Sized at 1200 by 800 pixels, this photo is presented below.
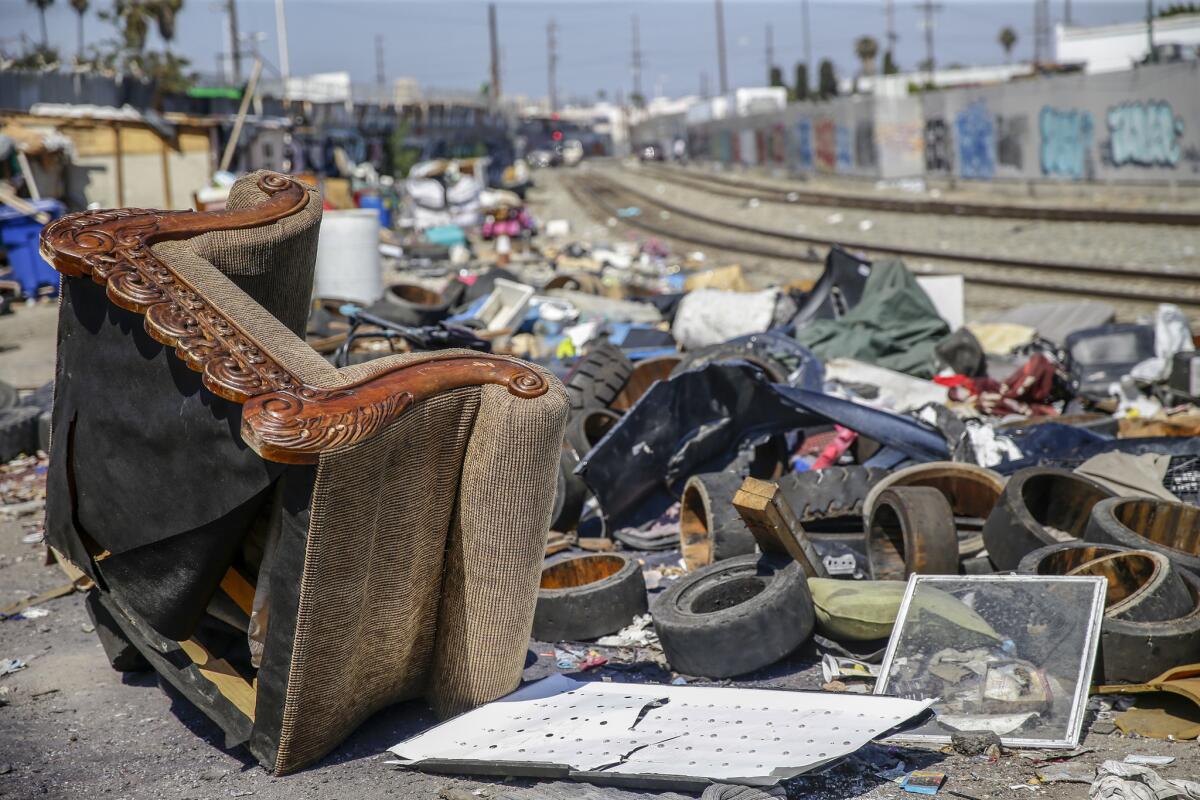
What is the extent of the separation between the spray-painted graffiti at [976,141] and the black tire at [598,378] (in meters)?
29.3

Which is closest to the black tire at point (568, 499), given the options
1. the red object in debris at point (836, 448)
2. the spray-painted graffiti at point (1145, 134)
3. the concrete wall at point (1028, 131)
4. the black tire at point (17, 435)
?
the red object in debris at point (836, 448)

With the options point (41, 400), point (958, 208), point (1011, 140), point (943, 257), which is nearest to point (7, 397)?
point (41, 400)

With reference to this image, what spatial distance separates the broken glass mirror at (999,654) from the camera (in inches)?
157

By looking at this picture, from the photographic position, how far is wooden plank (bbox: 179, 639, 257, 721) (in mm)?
3795

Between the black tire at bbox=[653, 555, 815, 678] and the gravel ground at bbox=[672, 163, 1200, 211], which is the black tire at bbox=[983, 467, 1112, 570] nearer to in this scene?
the black tire at bbox=[653, 555, 815, 678]

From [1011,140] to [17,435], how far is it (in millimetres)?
30354

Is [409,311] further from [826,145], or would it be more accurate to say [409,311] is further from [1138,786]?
[826,145]

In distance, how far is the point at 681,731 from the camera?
3.68 meters

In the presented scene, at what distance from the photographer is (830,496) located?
20.4ft

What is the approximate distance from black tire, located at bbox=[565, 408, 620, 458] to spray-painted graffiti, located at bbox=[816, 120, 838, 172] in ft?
133

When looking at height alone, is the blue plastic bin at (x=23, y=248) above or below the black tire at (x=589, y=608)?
above

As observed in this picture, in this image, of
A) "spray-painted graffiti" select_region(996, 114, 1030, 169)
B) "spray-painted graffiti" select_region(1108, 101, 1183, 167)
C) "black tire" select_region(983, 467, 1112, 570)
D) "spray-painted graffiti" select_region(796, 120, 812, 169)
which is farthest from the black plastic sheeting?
"spray-painted graffiti" select_region(796, 120, 812, 169)

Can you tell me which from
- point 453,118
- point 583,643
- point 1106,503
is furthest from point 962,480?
point 453,118

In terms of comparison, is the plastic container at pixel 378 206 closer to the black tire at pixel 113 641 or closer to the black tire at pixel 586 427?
the black tire at pixel 586 427
